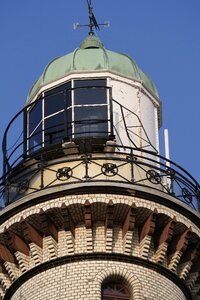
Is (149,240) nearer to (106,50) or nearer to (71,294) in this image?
(71,294)

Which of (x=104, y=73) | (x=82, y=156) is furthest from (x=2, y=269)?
(x=104, y=73)

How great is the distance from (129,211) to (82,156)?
2349 millimetres

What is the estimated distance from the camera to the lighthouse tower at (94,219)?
41.2m

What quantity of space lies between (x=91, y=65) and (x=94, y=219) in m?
6.52

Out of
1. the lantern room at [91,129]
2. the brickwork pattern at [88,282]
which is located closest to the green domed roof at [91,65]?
the lantern room at [91,129]

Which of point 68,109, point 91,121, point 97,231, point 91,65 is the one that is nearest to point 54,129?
point 68,109

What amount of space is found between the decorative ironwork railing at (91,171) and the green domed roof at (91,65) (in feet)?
11.2

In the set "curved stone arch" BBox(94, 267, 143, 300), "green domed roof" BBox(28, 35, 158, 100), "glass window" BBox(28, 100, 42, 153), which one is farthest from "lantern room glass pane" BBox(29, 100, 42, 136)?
"curved stone arch" BBox(94, 267, 143, 300)

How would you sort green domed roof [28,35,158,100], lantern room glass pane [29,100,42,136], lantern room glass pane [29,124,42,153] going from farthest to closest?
green domed roof [28,35,158,100] < lantern room glass pane [29,100,42,136] < lantern room glass pane [29,124,42,153]

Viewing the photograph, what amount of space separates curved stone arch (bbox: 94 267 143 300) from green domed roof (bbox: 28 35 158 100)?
789 centimetres

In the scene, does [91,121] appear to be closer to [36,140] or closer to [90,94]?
[90,94]

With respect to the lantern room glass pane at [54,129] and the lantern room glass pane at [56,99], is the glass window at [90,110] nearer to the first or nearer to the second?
the lantern room glass pane at [56,99]

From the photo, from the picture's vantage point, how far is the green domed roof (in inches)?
1833

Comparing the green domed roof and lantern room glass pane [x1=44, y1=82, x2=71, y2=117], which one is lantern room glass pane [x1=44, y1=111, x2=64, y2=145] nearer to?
lantern room glass pane [x1=44, y1=82, x2=71, y2=117]
